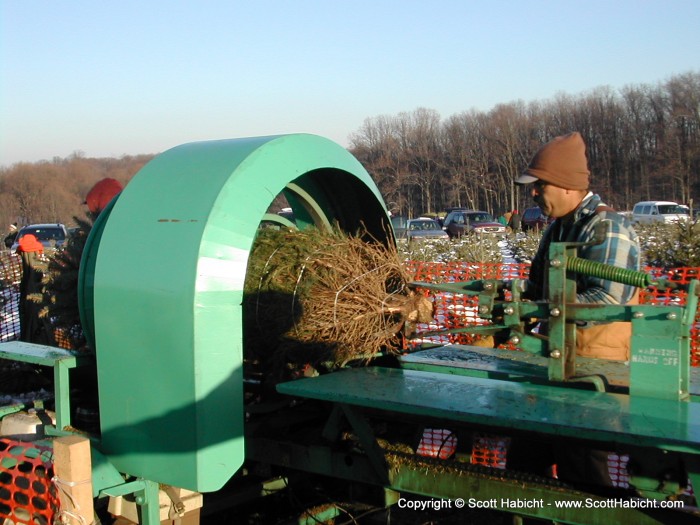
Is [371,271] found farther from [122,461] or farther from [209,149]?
[122,461]

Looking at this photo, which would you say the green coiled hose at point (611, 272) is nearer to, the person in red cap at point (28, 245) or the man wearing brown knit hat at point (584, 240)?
the man wearing brown knit hat at point (584, 240)

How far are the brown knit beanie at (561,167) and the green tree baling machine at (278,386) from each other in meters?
Answer: 0.61

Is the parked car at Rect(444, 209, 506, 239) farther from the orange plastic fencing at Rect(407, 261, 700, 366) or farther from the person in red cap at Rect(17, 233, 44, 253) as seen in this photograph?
the person in red cap at Rect(17, 233, 44, 253)

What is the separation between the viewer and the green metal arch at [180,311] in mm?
2902

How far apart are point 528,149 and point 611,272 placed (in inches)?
2221

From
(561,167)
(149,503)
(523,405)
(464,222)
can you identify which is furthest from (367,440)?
(464,222)

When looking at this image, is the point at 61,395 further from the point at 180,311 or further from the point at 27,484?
the point at 180,311

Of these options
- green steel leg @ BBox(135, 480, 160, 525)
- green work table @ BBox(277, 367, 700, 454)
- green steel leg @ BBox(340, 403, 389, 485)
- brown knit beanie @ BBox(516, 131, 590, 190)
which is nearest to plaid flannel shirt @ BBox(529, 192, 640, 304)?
brown knit beanie @ BBox(516, 131, 590, 190)

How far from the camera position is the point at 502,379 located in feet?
11.0

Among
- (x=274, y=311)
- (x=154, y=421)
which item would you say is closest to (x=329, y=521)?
(x=274, y=311)

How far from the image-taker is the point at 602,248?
332 centimetres

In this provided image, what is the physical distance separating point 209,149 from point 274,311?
3.01ft

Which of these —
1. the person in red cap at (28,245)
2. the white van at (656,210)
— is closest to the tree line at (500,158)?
the white van at (656,210)

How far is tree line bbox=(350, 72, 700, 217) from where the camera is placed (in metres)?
53.7
